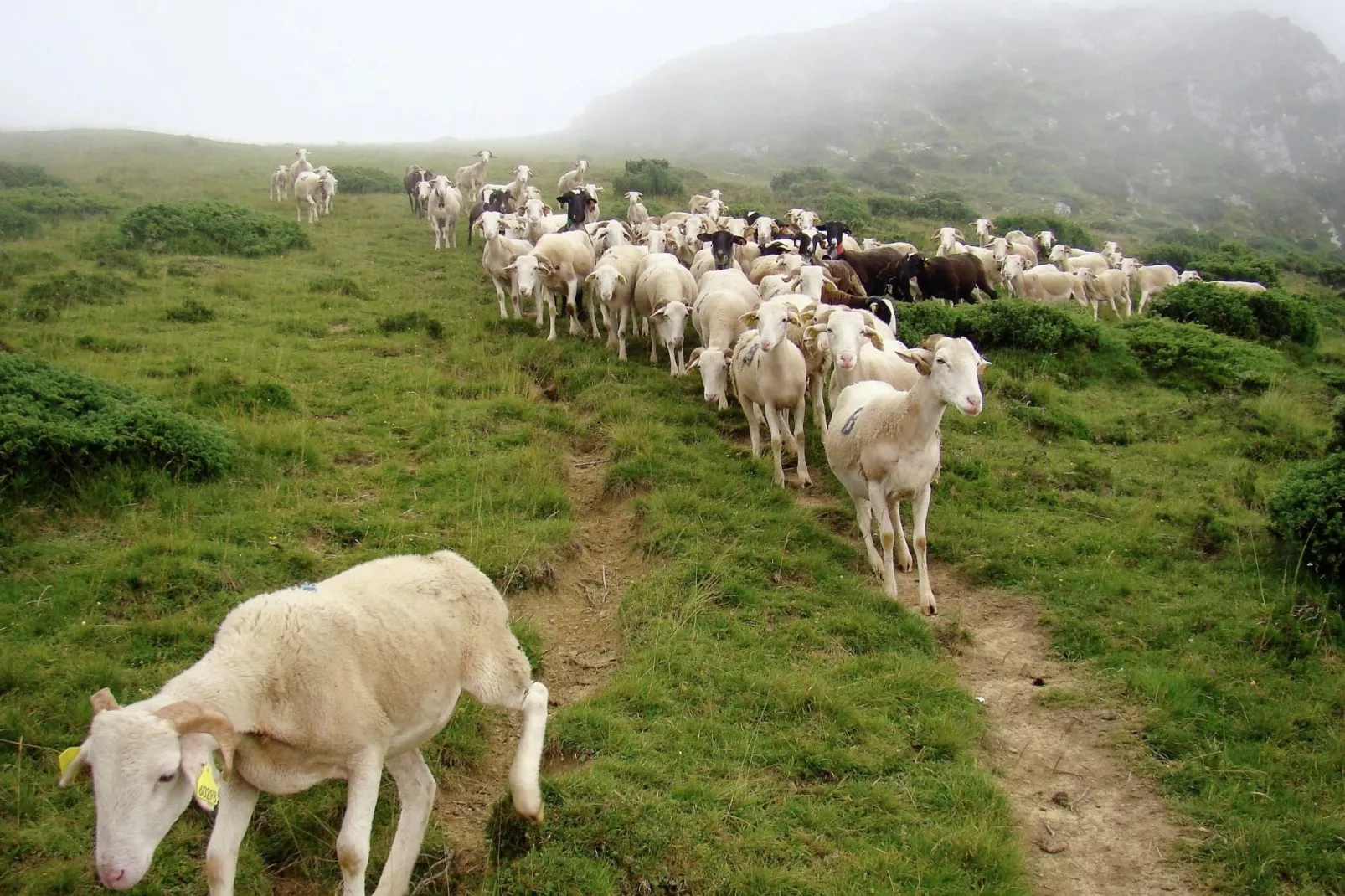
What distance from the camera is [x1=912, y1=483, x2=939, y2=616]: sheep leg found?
6961mm

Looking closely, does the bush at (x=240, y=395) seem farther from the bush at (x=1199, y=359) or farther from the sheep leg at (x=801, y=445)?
the bush at (x=1199, y=359)

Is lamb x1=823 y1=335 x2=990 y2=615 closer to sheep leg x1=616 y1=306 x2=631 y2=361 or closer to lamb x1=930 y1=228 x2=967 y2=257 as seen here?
sheep leg x1=616 y1=306 x2=631 y2=361

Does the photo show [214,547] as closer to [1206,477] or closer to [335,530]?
[335,530]

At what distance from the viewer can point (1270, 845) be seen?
4363 mm

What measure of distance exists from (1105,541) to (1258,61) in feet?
385

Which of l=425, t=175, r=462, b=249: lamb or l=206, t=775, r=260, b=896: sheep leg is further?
l=425, t=175, r=462, b=249: lamb

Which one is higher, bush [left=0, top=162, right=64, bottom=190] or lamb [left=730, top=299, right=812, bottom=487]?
bush [left=0, top=162, right=64, bottom=190]

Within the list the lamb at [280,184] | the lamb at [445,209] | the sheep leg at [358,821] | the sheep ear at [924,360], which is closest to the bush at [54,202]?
the lamb at [280,184]

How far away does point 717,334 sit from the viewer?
11.3m

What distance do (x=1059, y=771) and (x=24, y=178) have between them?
1258 inches

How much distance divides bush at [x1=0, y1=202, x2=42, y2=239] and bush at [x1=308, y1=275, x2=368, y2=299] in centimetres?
767

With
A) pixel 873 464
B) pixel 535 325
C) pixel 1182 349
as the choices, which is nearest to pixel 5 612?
pixel 873 464

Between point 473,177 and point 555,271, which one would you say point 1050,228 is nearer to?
point 473,177

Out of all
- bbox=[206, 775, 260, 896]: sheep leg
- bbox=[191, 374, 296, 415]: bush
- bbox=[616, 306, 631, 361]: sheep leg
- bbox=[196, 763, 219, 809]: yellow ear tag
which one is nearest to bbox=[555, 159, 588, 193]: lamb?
bbox=[616, 306, 631, 361]: sheep leg
